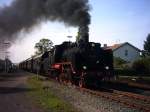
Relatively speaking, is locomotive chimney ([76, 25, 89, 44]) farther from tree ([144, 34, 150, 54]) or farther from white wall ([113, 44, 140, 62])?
tree ([144, 34, 150, 54])

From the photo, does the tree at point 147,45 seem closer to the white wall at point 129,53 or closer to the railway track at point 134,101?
the white wall at point 129,53

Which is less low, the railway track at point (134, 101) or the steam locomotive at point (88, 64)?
the steam locomotive at point (88, 64)

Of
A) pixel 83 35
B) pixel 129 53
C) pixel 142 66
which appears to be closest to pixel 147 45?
pixel 129 53

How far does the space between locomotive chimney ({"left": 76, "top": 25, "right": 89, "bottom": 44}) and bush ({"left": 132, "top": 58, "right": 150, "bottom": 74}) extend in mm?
23803

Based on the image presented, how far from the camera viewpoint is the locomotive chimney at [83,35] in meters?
22.7

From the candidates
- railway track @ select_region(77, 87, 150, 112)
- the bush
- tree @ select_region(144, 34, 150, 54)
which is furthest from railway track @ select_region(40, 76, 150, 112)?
tree @ select_region(144, 34, 150, 54)

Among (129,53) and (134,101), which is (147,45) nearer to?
(129,53)

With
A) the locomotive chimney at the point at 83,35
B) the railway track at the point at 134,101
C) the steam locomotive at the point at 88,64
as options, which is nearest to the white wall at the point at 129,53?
the locomotive chimney at the point at 83,35

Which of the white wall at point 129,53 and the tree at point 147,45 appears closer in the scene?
the white wall at point 129,53

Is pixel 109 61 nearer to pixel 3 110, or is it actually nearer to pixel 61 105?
pixel 61 105

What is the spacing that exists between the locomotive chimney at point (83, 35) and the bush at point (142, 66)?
23.8m

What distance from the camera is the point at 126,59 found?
79562 mm

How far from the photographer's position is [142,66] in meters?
47.3

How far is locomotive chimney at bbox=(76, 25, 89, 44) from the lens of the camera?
74.5 feet
